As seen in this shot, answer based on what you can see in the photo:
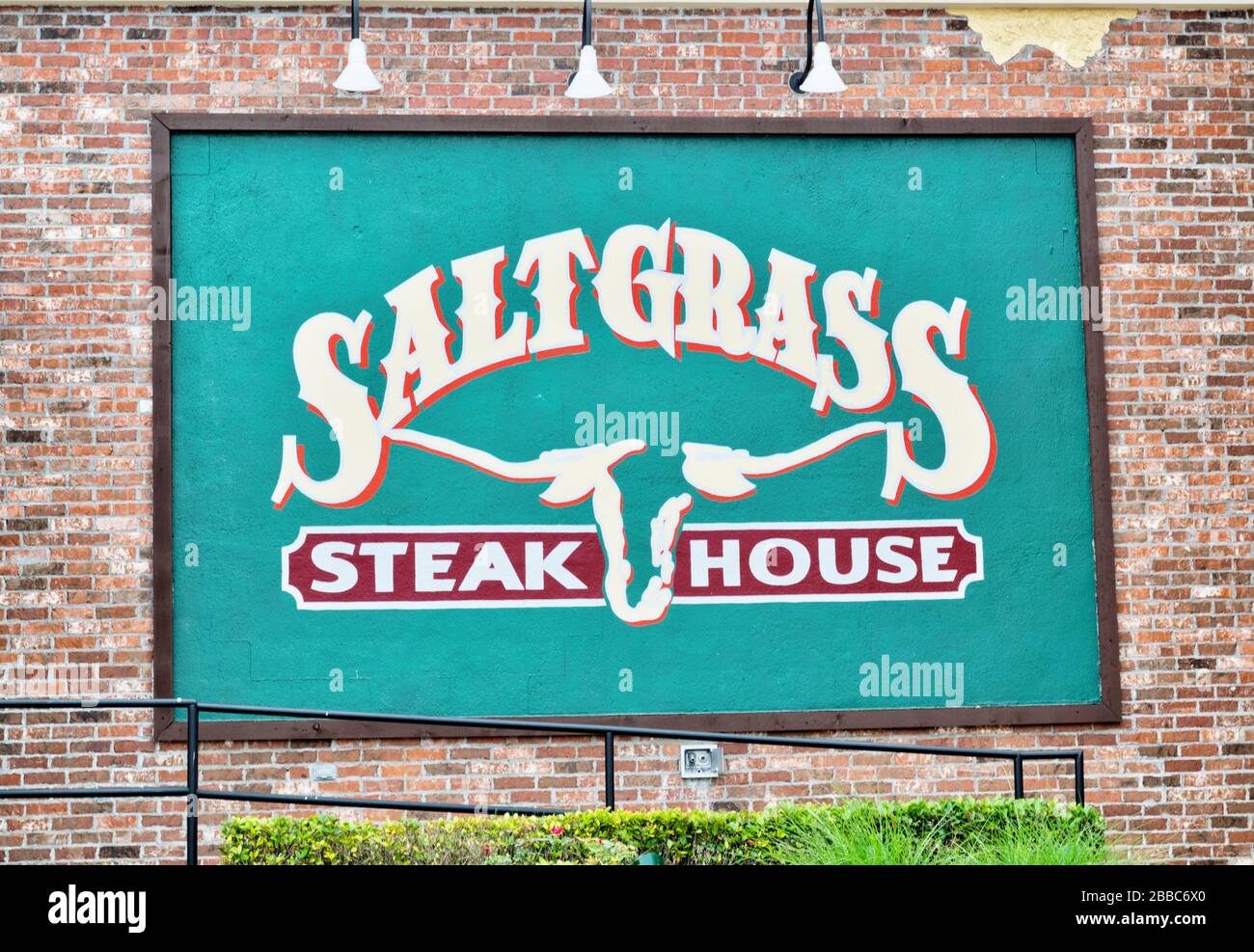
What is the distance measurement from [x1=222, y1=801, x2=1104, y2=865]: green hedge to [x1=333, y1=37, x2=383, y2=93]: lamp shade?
351 cm

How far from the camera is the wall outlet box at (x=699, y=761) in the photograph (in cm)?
795

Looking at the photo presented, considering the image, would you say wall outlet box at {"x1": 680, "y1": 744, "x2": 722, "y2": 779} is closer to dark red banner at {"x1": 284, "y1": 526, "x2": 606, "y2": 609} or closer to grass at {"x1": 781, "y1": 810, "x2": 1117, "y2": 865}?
dark red banner at {"x1": 284, "y1": 526, "x2": 606, "y2": 609}

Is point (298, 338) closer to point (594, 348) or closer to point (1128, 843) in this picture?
point (594, 348)

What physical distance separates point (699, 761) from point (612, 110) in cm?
364

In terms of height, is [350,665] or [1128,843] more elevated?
[350,665]

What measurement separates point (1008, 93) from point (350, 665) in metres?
4.91

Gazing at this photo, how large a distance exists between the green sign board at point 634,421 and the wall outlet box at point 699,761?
0.58 ft

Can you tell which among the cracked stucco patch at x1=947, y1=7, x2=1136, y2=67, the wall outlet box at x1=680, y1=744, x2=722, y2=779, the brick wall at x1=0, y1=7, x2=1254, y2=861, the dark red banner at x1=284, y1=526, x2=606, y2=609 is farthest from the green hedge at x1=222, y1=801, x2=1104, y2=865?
the cracked stucco patch at x1=947, y1=7, x2=1136, y2=67

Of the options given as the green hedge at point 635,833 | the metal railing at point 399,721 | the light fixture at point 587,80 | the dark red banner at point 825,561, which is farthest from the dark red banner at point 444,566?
the light fixture at point 587,80

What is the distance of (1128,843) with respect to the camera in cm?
782

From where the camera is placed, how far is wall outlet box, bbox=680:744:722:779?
7.95 metres

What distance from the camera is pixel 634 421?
8195mm

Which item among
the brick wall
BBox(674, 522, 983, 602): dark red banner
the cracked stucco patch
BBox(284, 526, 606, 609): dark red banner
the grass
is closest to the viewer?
the grass

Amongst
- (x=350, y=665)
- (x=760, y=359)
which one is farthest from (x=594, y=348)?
(x=350, y=665)
